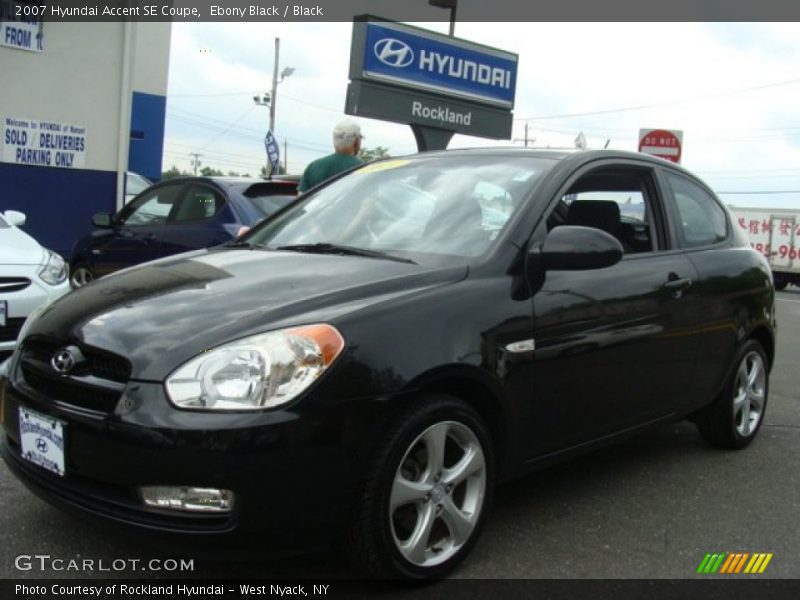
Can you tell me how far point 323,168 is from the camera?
20.5ft

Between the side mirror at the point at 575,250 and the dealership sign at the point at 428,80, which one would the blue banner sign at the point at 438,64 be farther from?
the side mirror at the point at 575,250

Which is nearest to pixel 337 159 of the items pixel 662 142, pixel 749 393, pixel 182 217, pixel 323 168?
pixel 323 168

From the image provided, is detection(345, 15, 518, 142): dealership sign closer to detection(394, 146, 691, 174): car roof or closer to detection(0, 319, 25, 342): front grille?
detection(0, 319, 25, 342): front grille

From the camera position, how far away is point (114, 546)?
2.95 metres

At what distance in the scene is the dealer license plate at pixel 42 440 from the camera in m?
2.58

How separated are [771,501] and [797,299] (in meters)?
17.7

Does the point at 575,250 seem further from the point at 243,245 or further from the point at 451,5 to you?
the point at 451,5

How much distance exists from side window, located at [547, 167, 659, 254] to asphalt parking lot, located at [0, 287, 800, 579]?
117 cm

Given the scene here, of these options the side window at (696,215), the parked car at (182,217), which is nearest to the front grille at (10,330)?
the parked car at (182,217)

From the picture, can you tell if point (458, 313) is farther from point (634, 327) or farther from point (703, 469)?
point (703, 469)

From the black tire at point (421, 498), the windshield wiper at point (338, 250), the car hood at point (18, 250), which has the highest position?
the windshield wiper at point (338, 250)

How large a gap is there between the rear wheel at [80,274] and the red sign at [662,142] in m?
8.29

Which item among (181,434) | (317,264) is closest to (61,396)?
(181,434)

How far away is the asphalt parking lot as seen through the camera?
2.92 m
